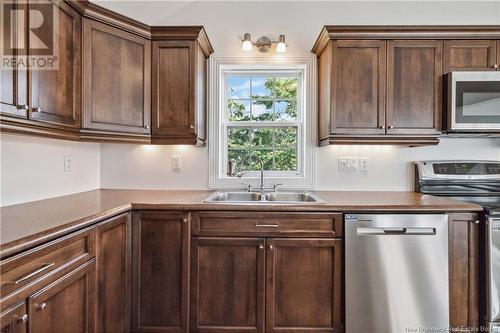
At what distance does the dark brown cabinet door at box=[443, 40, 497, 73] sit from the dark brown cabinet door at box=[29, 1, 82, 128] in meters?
2.58

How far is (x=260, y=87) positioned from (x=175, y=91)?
850 mm

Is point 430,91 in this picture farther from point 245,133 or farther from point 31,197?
point 31,197

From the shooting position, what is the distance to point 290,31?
254cm

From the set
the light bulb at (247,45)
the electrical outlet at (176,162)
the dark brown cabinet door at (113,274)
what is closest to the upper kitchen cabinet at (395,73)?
the light bulb at (247,45)

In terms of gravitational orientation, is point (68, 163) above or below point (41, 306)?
above

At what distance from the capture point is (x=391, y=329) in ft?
5.85

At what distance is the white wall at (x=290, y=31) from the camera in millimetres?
2521

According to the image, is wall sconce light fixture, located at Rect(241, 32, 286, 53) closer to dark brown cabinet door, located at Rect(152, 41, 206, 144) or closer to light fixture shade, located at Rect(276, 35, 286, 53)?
light fixture shade, located at Rect(276, 35, 286, 53)

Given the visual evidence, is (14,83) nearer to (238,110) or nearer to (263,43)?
(238,110)

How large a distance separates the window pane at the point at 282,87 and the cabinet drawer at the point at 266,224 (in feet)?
4.20

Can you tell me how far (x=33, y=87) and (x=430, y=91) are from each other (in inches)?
100

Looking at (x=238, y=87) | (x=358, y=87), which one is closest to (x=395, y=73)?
(x=358, y=87)

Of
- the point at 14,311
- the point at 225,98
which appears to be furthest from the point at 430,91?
the point at 14,311

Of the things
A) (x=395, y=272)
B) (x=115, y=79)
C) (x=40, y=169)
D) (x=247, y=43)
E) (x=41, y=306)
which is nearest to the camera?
(x=41, y=306)
